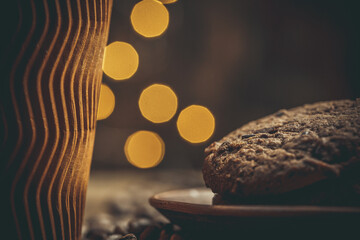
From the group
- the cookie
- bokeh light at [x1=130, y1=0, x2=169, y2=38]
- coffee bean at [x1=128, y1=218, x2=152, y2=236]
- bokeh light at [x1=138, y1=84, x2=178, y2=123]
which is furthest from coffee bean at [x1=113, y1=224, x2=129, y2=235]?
bokeh light at [x1=130, y1=0, x2=169, y2=38]

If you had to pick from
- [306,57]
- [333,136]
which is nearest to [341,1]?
[306,57]

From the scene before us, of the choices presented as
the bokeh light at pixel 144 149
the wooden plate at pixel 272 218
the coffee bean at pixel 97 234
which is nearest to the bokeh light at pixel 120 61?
the bokeh light at pixel 144 149

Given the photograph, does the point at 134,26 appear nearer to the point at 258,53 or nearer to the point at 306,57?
the point at 258,53

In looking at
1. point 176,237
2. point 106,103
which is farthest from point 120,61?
point 176,237

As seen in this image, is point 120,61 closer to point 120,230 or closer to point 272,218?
point 120,230

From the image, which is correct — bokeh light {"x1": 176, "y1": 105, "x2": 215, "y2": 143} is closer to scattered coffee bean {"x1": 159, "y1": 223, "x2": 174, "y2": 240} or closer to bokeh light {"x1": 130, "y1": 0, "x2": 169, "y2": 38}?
bokeh light {"x1": 130, "y1": 0, "x2": 169, "y2": 38}
